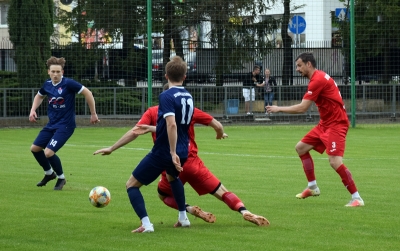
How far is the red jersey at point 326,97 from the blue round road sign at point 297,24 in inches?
757

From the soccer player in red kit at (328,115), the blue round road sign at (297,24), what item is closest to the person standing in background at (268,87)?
the blue round road sign at (297,24)

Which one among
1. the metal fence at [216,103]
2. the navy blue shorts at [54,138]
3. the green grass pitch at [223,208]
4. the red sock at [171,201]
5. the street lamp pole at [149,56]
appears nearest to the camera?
the green grass pitch at [223,208]

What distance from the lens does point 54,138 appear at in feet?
40.2

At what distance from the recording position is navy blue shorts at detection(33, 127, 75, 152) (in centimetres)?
1220

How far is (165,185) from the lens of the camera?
28.9 feet

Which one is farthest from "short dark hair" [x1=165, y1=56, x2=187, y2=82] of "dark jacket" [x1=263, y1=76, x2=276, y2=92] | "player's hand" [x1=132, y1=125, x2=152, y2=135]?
"dark jacket" [x1=263, y1=76, x2=276, y2=92]

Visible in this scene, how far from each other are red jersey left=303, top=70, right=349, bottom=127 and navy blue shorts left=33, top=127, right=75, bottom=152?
3.78 m

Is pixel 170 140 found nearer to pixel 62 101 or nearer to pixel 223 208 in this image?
pixel 223 208

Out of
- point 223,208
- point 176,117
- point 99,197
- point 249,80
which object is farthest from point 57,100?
point 249,80

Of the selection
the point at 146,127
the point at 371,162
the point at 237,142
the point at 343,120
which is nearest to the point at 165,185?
the point at 146,127

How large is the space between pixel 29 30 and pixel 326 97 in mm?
20121

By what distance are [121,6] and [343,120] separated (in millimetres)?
18592

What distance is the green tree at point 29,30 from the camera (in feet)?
94.7

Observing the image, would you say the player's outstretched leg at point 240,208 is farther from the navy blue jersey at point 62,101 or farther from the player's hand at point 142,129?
the navy blue jersey at point 62,101
